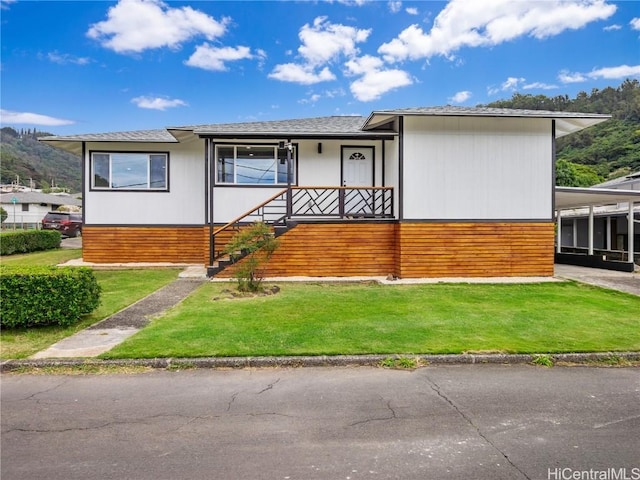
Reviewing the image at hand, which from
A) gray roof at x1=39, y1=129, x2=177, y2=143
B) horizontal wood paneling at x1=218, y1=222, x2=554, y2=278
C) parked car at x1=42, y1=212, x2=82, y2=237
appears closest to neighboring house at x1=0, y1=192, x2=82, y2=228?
parked car at x1=42, y1=212, x2=82, y2=237

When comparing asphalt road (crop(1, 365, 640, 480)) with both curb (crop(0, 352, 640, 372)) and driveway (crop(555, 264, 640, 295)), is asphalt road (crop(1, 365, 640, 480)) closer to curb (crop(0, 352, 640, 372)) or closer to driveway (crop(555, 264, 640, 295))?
curb (crop(0, 352, 640, 372))

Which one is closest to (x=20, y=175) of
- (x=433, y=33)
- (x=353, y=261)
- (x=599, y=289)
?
(x=433, y=33)

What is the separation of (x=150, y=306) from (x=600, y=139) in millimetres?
57251

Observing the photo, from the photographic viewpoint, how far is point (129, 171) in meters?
14.5

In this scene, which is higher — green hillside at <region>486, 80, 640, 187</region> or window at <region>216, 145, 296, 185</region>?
green hillside at <region>486, 80, 640, 187</region>

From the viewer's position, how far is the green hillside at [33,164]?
83938 millimetres

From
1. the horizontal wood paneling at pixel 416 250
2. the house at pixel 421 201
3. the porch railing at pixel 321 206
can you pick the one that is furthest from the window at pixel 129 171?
the horizontal wood paneling at pixel 416 250

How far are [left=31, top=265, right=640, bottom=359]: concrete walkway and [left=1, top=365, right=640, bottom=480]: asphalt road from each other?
0.75 metres

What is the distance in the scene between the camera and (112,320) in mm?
6715

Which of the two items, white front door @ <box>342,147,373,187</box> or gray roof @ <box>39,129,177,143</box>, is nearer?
white front door @ <box>342,147,373,187</box>

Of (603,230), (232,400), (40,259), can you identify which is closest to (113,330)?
(232,400)

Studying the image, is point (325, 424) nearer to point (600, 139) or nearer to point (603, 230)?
point (603, 230)

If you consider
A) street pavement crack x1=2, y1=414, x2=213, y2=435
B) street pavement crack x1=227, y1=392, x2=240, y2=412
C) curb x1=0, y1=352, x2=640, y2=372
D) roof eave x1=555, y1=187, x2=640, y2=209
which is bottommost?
street pavement crack x1=227, y1=392, x2=240, y2=412

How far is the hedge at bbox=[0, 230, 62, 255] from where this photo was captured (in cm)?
1694
